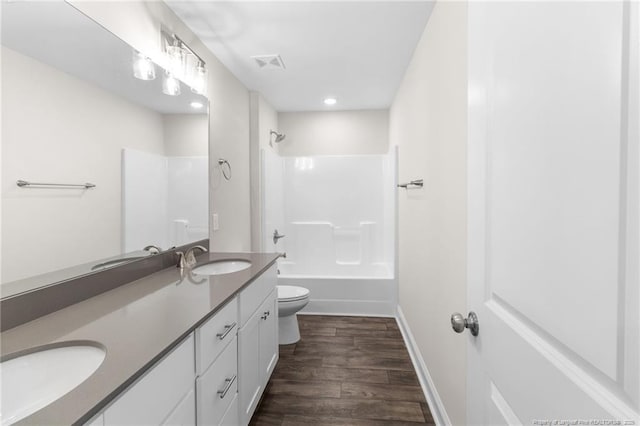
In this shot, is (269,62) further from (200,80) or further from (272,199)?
(272,199)

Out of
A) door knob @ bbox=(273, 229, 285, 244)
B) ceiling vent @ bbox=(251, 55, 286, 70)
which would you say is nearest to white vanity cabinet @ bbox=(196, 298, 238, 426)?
ceiling vent @ bbox=(251, 55, 286, 70)

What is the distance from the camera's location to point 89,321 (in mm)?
1049

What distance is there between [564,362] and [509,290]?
0.19m

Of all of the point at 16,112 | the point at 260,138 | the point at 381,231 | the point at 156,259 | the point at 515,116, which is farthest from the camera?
the point at 381,231

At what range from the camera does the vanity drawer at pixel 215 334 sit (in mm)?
1125

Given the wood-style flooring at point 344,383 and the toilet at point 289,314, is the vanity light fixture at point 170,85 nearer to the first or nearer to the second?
the toilet at point 289,314

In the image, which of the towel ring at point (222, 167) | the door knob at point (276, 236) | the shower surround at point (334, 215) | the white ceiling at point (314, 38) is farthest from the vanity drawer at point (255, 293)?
the shower surround at point (334, 215)

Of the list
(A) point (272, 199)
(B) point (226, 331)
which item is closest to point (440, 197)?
(B) point (226, 331)

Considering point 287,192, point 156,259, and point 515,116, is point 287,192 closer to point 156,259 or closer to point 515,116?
point 156,259

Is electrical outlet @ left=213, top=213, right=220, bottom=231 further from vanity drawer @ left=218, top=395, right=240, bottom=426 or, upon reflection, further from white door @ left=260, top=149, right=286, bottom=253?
vanity drawer @ left=218, top=395, right=240, bottom=426

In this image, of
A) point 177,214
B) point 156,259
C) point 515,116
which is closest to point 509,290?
point 515,116

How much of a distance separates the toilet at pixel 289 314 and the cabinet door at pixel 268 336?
1.39 ft

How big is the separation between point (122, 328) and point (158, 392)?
0.25 meters

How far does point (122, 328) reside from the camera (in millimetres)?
993
